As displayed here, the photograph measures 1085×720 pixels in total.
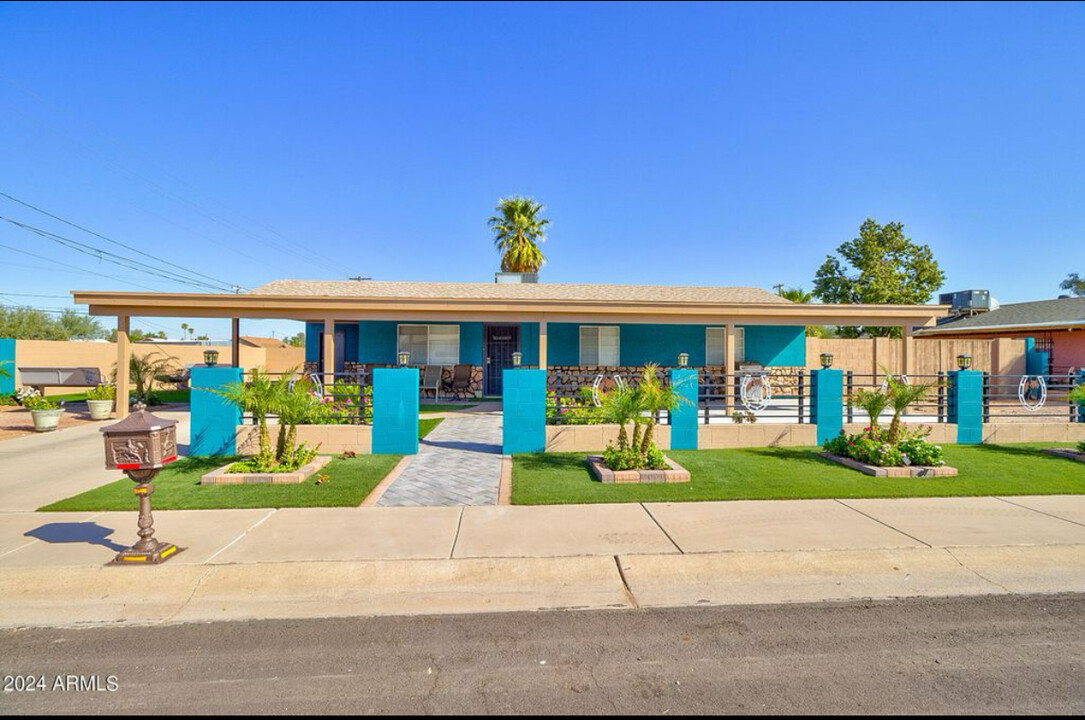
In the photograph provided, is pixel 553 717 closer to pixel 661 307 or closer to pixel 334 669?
pixel 334 669

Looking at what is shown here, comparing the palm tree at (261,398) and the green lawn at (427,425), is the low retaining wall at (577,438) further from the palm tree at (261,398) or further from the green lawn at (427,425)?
the palm tree at (261,398)

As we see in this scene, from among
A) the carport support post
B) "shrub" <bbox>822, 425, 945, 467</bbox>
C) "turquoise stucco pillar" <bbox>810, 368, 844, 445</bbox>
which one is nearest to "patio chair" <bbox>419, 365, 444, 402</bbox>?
the carport support post

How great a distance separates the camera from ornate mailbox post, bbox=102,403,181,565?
15.1 feet

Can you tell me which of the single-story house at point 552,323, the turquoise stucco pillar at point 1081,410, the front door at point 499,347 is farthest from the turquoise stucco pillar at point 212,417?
the turquoise stucco pillar at point 1081,410

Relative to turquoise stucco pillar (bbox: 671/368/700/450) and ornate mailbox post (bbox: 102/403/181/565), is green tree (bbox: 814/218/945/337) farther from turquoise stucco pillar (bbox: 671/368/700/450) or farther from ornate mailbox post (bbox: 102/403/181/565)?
ornate mailbox post (bbox: 102/403/181/565)

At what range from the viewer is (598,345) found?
17.8 metres

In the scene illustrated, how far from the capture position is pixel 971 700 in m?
2.93

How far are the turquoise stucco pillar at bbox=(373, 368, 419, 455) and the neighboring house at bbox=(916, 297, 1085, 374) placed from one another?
69.3 feet

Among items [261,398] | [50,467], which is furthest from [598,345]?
[50,467]

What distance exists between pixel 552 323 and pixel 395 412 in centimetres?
882

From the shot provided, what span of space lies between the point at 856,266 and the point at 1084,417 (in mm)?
17286

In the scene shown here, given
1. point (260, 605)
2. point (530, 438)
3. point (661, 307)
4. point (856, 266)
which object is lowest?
point (260, 605)

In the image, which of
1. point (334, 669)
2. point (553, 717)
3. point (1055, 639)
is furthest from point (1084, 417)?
point (334, 669)

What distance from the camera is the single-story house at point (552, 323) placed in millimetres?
13820
